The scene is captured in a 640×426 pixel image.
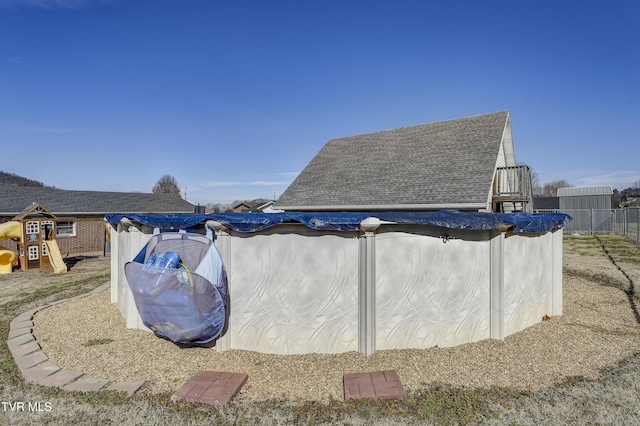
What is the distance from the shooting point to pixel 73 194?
76.4 feet

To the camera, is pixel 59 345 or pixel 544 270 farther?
pixel 544 270

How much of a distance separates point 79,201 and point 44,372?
21.6 m

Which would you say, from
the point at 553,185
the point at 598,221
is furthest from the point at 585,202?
the point at 553,185

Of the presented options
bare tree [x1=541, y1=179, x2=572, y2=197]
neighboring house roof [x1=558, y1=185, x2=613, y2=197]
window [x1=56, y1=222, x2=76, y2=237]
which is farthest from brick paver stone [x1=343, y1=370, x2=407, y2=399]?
bare tree [x1=541, y1=179, x2=572, y2=197]

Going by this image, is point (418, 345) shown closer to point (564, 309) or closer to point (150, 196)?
point (564, 309)

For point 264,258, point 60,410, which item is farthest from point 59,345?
point 264,258

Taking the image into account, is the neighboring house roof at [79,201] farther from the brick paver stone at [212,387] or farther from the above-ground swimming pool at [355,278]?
the brick paver stone at [212,387]

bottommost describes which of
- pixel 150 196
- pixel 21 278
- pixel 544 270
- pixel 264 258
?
pixel 21 278

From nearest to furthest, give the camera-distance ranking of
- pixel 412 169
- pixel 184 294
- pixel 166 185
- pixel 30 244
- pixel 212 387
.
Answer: pixel 212 387
pixel 184 294
pixel 412 169
pixel 30 244
pixel 166 185

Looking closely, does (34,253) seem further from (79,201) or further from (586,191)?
(586,191)

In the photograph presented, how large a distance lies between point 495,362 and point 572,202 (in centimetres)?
3264

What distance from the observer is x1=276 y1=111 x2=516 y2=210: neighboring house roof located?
1112 cm

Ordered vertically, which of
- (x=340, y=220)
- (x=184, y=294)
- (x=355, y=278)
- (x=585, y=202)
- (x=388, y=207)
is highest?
(x=585, y=202)

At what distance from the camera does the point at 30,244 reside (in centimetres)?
1413
